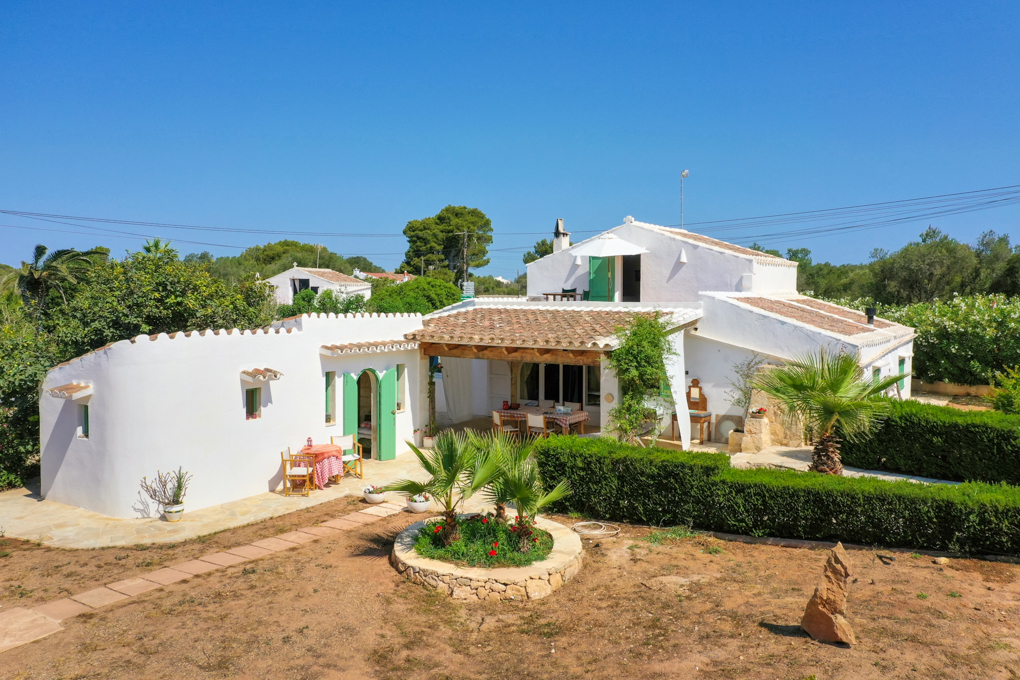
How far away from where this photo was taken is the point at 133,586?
29.0 ft

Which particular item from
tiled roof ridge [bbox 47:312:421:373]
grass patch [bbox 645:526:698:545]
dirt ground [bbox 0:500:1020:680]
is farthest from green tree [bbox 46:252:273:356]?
grass patch [bbox 645:526:698:545]

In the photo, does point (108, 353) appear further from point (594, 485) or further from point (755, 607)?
point (755, 607)

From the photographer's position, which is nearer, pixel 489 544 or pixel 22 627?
pixel 22 627

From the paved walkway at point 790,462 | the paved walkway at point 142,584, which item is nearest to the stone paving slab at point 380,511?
the paved walkway at point 142,584

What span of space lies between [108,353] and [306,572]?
18.6 ft

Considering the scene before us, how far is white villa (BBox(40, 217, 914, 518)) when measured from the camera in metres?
12.0

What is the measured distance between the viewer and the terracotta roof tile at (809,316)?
1705cm

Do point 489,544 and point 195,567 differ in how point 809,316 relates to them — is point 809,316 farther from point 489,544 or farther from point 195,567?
point 195,567

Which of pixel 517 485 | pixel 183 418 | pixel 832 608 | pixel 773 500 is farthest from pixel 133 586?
pixel 773 500

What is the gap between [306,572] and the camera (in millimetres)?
9273

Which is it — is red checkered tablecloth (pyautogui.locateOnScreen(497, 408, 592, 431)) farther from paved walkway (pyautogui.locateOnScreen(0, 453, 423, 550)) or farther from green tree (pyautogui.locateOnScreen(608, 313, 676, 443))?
paved walkway (pyautogui.locateOnScreen(0, 453, 423, 550))

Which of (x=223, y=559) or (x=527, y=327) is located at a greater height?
(x=527, y=327)

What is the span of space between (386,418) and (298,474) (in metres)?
3.24

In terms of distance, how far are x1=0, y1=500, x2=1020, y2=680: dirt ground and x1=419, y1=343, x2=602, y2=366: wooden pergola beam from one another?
559 cm
